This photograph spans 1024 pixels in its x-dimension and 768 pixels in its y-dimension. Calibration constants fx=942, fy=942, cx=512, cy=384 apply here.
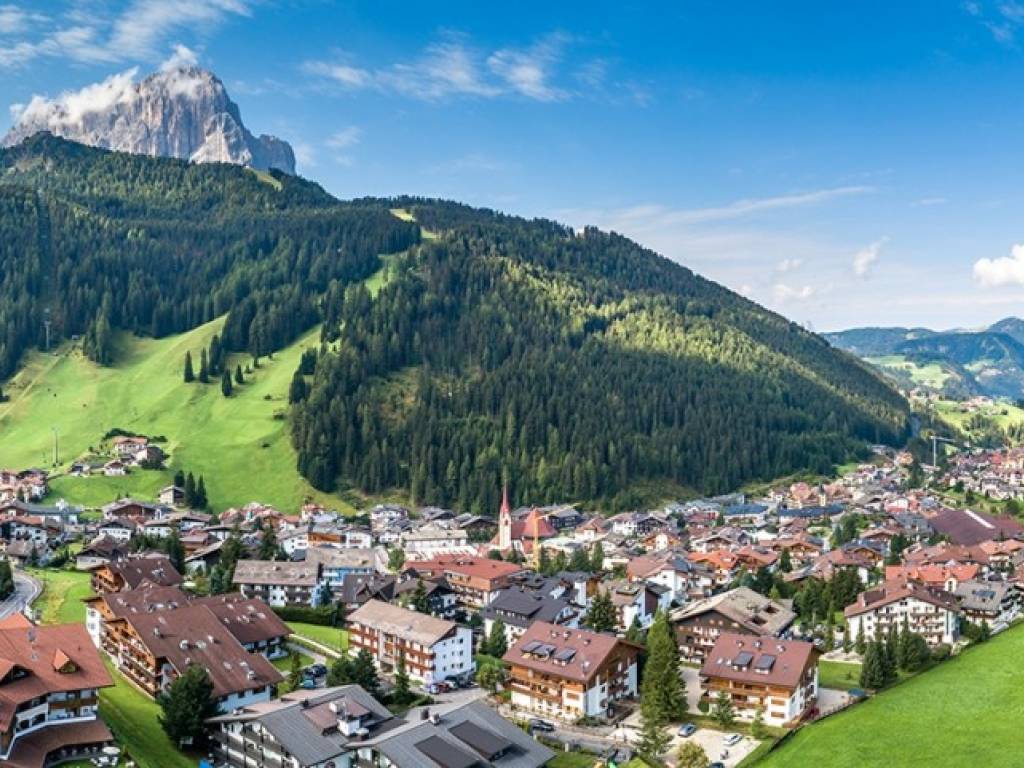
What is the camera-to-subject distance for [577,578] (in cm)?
10694

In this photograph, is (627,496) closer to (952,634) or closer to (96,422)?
(952,634)

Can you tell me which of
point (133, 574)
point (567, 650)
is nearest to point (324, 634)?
point (133, 574)

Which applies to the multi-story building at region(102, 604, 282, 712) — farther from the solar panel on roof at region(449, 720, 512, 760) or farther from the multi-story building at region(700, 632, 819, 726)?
the multi-story building at region(700, 632, 819, 726)

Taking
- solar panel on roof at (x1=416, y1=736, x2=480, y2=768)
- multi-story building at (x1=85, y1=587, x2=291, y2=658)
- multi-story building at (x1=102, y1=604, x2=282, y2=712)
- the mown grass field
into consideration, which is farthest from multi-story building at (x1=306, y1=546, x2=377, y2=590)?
the mown grass field

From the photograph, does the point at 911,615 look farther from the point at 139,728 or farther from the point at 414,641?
the point at 139,728

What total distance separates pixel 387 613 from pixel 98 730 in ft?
107

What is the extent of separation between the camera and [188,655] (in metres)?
67.4

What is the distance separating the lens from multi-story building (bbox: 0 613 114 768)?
51.6 m

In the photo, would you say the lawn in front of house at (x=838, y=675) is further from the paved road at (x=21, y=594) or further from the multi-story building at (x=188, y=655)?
the paved road at (x=21, y=594)

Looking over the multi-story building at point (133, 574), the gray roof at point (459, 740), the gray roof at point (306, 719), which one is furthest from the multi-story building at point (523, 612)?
the multi-story building at point (133, 574)

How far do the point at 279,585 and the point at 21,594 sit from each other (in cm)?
2430

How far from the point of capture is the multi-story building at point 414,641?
79.1 meters

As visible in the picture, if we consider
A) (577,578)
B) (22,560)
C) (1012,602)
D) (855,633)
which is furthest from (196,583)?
(1012,602)

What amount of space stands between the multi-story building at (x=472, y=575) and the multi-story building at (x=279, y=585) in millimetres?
12054
